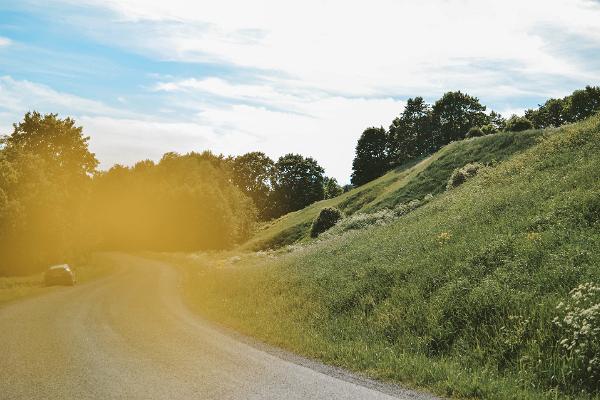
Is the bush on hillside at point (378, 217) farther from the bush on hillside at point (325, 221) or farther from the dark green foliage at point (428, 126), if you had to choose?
the dark green foliage at point (428, 126)

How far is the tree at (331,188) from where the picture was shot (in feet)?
441

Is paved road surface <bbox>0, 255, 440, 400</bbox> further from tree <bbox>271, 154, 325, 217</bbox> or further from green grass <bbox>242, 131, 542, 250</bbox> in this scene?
tree <bbox>271, 154, 325, 217</bbox>

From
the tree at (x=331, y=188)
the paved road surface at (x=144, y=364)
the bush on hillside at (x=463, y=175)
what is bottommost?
the paved road surface at (x=144, y=364)

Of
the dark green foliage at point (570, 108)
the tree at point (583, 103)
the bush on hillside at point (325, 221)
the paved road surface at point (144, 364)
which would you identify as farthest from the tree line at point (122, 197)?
the tree at point (583, 103)

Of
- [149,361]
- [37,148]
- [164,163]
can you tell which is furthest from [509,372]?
[164,163]

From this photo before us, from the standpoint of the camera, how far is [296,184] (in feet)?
399

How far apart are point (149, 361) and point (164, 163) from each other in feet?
303

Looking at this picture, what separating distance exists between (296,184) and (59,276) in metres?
89.7

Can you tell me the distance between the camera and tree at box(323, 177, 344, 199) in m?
134

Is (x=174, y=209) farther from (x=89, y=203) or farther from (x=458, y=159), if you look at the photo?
(x=458, y=159)

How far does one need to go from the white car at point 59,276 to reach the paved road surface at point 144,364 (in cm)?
1626

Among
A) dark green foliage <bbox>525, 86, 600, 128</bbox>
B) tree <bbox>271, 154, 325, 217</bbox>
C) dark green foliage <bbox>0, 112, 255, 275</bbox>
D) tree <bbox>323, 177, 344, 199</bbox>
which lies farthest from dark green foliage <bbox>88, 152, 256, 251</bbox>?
dark green foliage <bbox>525, 86, 600, 128</bbox>

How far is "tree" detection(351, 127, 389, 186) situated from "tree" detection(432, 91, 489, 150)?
15.2 meters

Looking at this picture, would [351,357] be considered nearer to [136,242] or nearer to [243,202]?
[243,202]
